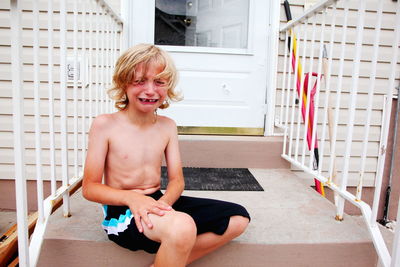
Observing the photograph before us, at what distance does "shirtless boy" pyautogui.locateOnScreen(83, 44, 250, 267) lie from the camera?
41.7 inches

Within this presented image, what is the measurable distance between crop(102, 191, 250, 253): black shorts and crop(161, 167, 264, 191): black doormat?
0.74 meters

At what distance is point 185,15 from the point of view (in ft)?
9.08

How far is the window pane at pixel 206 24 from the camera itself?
2.74 m

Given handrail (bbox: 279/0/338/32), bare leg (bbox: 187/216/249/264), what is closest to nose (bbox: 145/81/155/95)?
bare leg (bbox: 187/216/249/264)

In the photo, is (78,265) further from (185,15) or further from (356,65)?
(185,15)

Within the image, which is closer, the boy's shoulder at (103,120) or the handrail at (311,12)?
the boy's shoulder at (103,120)

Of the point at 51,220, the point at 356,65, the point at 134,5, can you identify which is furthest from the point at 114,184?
the point at 134,5

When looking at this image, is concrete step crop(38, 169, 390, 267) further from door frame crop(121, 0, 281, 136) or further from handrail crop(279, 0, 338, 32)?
door frame crop(121, 0, 281, 136)

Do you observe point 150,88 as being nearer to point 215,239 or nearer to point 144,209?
point 144,209

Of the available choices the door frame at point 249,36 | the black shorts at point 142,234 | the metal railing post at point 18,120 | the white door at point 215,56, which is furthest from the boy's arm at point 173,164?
the door frame at point 249,36

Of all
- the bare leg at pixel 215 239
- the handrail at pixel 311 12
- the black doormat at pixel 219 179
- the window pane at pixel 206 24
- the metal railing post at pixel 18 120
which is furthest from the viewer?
the window pane at pixel 206 24

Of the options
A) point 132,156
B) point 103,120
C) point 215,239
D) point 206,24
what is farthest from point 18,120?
point 206,24

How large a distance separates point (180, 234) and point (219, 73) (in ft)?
6.43

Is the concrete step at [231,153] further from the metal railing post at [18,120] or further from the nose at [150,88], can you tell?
the metal railing post at [18,120]
